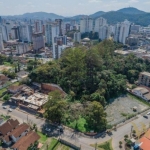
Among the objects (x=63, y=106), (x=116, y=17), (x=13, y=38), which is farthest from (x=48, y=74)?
(x=116, y=17)

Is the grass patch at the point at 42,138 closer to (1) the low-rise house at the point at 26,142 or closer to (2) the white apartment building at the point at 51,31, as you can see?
(1) the low-rise house at the point at 26,142

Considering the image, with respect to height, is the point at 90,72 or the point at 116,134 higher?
the point at 90,72


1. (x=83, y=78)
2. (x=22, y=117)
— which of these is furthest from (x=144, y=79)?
(x=22, y=117)

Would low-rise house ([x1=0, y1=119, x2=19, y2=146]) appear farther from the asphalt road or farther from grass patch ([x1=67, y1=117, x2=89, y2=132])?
grass patch ([x1=67, y1=117, x2=89, y2=132])

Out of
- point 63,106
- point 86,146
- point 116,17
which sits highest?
point 116,17

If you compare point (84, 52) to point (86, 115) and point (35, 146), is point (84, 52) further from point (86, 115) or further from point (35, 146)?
point (35, 146)

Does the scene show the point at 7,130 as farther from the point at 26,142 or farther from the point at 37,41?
the point at 37,41

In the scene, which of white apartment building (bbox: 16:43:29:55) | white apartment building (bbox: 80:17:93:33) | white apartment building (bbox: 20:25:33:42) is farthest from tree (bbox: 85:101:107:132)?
white apartment building (bbox: 80:17:93:33)
